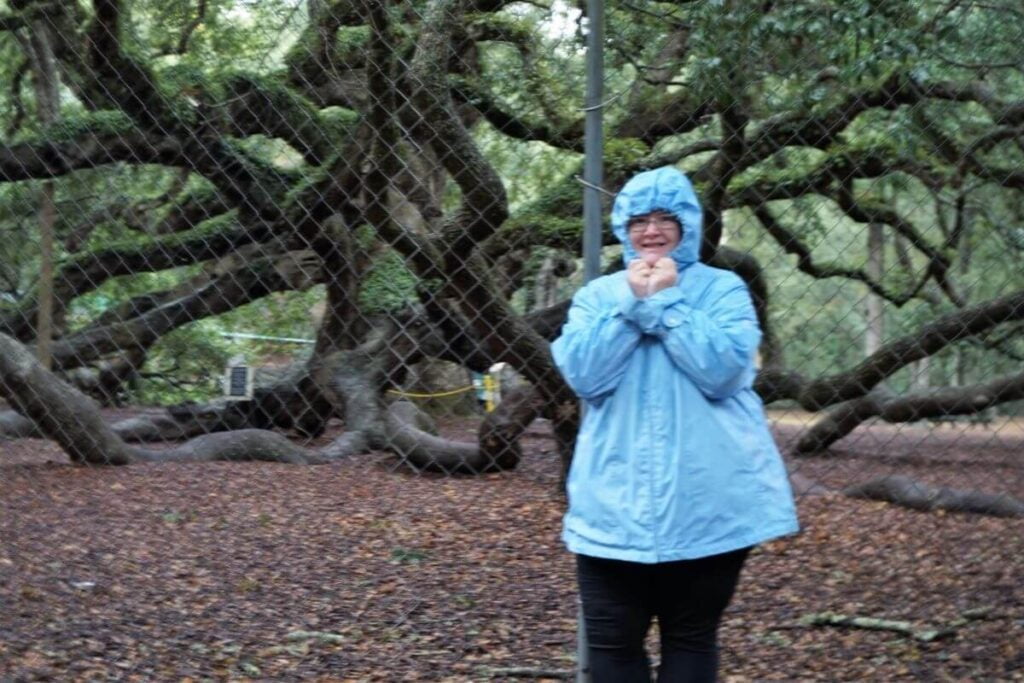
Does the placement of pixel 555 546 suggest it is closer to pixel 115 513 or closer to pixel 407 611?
pixel 407 611

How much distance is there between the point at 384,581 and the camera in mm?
4449

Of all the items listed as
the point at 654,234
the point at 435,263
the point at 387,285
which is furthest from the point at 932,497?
the point at 654,234

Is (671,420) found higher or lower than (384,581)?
higher

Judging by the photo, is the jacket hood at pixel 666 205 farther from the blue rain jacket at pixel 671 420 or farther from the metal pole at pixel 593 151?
the metal pole at pixel 593 151

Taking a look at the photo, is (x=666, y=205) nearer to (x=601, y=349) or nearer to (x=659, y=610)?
(x=601, y=349)

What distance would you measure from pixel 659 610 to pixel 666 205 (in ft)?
2.78

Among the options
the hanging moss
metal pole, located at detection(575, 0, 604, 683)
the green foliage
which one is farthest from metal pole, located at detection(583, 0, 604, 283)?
the hanging moss

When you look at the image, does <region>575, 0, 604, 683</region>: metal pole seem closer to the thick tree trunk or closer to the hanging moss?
the hanging moss

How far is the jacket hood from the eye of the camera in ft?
8.35

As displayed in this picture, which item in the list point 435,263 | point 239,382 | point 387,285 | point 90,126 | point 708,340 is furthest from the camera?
point 239,382

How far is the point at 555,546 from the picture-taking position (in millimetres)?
4926

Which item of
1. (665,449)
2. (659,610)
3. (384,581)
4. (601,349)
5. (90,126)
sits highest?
(90,126)

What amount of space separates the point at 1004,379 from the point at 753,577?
9.84 feet

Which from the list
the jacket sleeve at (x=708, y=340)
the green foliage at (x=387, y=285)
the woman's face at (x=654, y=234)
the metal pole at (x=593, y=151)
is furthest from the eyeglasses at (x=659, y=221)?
the green foliage at (x=387, y=285)
